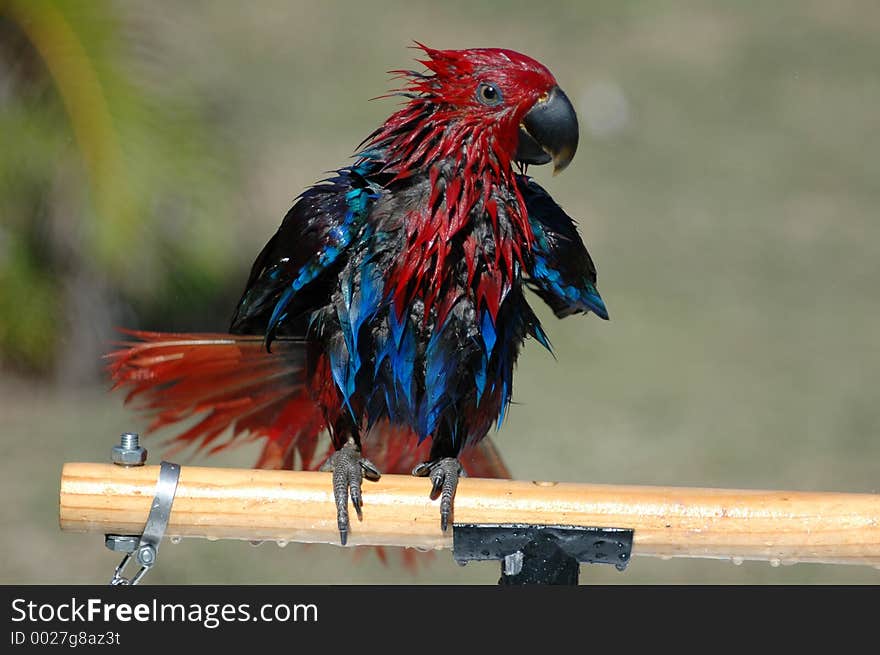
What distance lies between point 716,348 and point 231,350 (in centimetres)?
292

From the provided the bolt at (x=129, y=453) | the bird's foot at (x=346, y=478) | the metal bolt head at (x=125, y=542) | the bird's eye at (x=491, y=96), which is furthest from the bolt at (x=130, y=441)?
the bird's eye at (x=491, y=96)

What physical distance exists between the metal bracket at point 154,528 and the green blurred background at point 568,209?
5.33 feet

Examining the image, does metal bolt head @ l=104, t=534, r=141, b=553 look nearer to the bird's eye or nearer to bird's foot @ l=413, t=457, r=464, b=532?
bird's foot @ l=413, t=457, r=464, b=532

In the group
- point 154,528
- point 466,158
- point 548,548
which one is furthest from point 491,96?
point 154,528

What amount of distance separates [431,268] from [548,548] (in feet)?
1.99

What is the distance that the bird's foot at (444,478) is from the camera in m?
2.08

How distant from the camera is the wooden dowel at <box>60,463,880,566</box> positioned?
6.51ft

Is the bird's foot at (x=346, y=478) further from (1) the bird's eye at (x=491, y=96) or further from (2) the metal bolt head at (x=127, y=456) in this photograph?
(1) the bird's eye at (x=491, y=96)

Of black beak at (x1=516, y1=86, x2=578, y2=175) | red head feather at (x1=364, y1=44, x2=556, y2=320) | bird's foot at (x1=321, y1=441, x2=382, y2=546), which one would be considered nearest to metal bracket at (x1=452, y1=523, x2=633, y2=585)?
bird's foot at (x1=321, y1=441, x2=382, y2=546)

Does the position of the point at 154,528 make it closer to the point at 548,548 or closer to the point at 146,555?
the point at 146,555

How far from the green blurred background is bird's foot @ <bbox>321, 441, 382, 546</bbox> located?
4.51 ft

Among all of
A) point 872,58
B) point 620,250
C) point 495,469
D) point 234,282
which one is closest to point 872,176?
point 872,58

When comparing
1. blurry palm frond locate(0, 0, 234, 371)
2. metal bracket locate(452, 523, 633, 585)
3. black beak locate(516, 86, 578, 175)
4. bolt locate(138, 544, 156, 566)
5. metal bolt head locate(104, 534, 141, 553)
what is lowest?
metal bracket locate(452, 523, 633, 585)

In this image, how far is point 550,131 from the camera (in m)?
2.33
